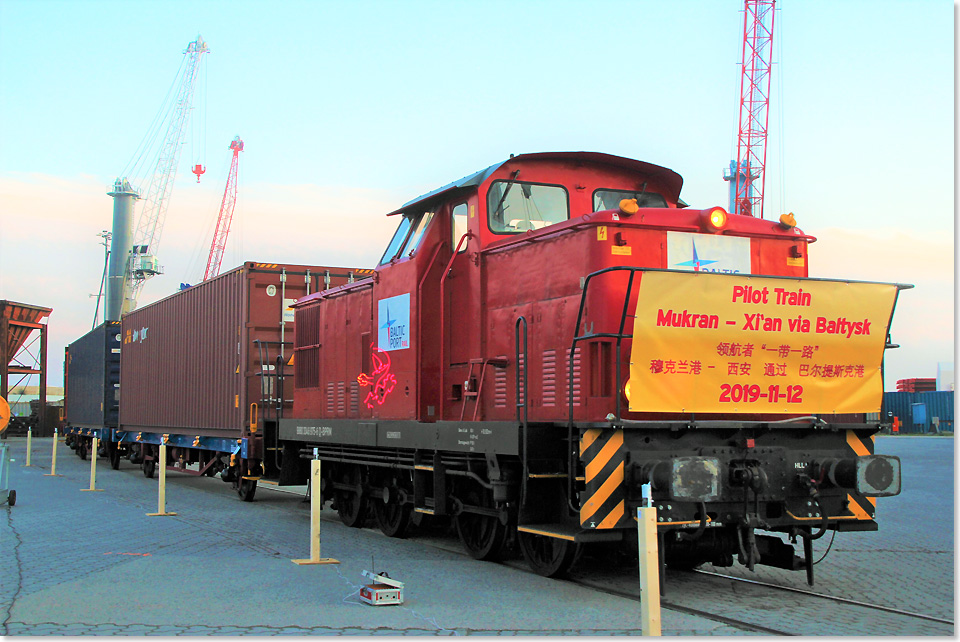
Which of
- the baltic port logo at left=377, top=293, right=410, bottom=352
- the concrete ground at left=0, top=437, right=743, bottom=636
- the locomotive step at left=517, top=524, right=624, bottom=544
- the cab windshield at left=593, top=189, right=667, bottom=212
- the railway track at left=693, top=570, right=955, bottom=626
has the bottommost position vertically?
the railway track at left=693, top=570, right=955, bottom=626

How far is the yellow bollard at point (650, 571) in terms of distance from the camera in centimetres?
491

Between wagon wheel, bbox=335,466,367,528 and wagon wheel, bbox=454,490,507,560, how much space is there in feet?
7.90

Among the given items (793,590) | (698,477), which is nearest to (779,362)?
(698,477)

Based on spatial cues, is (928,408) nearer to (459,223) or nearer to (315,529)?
(459,223)

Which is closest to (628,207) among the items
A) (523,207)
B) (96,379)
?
(523,207)

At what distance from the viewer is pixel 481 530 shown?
886cm

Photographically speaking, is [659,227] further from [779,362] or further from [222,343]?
[222,343]

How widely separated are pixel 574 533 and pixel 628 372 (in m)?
1.36

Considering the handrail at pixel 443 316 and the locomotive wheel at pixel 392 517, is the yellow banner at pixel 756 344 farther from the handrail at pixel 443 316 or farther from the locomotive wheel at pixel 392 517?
the locomotive wheel at pixel 392 517

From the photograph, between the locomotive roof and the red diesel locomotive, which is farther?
the locomotive roof

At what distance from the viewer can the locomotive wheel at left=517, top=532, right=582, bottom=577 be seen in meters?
7.50

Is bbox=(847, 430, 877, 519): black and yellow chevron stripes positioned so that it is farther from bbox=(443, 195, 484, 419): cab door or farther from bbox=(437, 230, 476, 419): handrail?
bbox=(437, 230, 476, 419): handrail

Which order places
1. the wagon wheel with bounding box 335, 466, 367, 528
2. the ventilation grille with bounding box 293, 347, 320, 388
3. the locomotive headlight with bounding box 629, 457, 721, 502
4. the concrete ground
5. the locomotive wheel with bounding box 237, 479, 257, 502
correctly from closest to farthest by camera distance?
the concrete ground < the locomotive headlight with bounding box 629, 457, 721, 502 < the wagon wheel with bounding box 335, 466, 367, 528 < the ventilation grille with bounding box 293, 347, 320, 388 < the locomotive wheel with bounding box 237, 479, 257, 502

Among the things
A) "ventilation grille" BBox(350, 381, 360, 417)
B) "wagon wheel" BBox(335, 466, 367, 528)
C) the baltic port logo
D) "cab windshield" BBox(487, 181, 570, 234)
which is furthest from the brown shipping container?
"cab windshield" BBox(487, 181, 570, 234)
